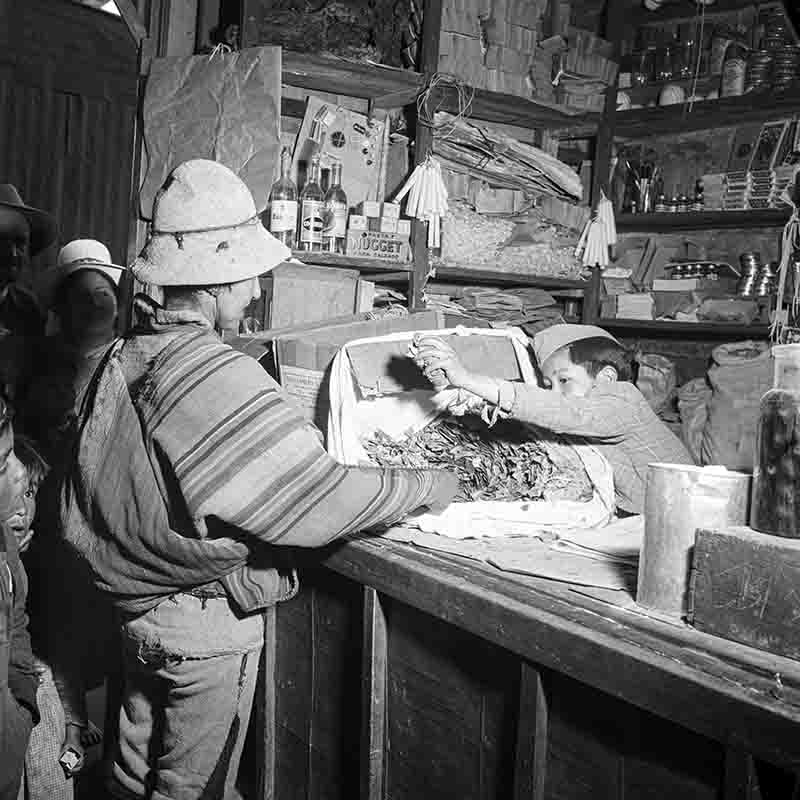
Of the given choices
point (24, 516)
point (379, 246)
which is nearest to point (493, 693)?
point (24, 516)

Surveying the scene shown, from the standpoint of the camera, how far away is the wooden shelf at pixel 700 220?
178 inches

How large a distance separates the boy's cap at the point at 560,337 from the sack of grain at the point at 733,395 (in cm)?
224

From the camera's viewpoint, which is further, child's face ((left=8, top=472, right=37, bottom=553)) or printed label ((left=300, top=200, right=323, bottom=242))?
printed label ((left=300, top=200, right=323, bottom=242))

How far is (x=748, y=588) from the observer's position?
1.28 metres

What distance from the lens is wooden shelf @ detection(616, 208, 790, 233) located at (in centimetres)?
453

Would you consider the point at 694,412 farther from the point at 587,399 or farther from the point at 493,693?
the point at 493,693

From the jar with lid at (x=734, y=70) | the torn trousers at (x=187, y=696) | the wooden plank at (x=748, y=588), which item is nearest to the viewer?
the wooden plank at (x=748, y=588)

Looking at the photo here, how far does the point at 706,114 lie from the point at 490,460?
10.4ft

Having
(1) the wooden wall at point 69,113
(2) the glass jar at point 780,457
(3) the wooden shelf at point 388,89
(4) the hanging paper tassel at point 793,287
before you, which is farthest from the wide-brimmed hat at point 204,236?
(1) the wooden wall at point 69,113

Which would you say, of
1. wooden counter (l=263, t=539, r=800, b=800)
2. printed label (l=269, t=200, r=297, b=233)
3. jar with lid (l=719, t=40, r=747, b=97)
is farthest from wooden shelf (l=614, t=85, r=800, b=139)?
wooden counter (l=263, t=539, r=800, b=800)

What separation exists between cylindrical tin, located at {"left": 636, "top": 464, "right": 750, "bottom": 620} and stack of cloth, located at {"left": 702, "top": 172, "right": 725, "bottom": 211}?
12.0 feet

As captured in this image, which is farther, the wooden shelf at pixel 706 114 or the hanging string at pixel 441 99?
the wooden shelf at pixel 706 114

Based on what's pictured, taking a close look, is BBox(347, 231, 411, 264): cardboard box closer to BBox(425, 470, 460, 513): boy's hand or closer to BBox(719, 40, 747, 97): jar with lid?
BBox(719, 40, 747, 97): jar with lid

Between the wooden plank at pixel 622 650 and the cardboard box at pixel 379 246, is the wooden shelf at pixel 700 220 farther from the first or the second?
the wooden plank at pixel 622 650
